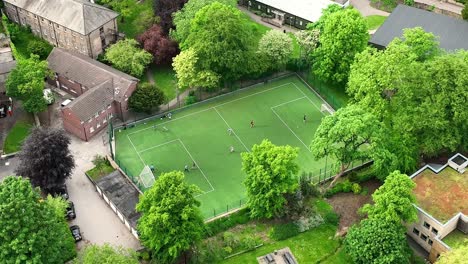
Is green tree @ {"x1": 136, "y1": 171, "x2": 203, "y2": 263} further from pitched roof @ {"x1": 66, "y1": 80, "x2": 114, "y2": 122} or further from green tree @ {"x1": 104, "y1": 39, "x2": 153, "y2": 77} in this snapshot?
green tree @ {"x1": 104, "y1": 39, "x2": 153, "y2": 77}

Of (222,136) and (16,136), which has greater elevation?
(222,136)

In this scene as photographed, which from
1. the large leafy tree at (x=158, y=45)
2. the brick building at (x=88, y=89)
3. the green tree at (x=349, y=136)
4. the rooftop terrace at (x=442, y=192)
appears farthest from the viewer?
the large leafy tree at (x=158, y=45)

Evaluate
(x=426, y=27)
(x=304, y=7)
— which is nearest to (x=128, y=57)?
(x=304, y=7)

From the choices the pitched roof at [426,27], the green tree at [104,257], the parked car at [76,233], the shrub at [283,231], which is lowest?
the parked car at [76,233]

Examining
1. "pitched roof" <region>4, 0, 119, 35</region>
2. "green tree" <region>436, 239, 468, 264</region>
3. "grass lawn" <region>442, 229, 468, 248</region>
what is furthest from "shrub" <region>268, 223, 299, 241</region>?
"pitched roof" <region>4, 0, 119, 35</region>

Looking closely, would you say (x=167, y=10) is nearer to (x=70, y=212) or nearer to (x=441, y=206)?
(x=70, y=212)

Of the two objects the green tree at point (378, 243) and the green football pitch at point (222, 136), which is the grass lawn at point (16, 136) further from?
the green tree at point (378, 243)

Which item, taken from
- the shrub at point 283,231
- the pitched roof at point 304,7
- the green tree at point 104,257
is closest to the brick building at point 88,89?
the green tree at point 104,257
